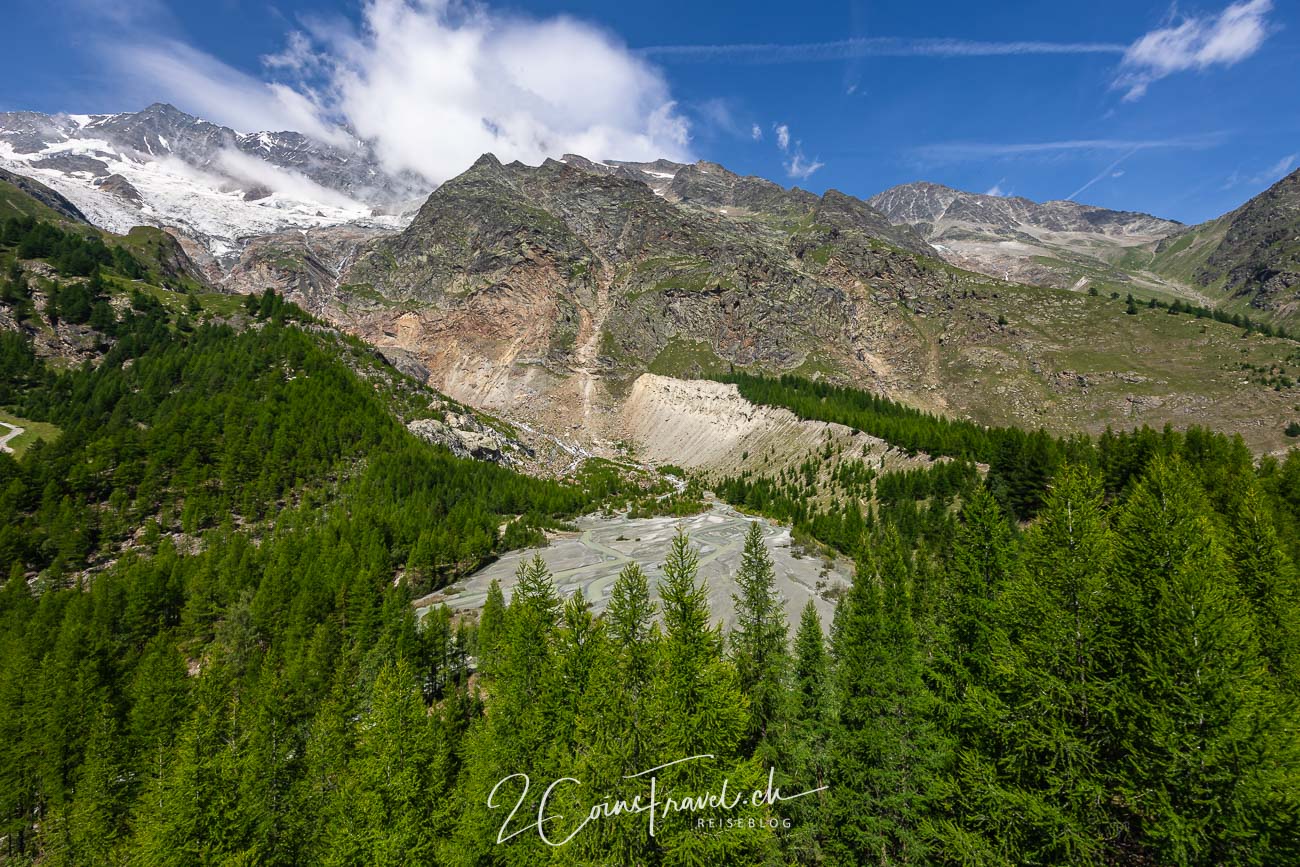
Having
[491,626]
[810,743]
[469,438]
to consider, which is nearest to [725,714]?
[810,743]

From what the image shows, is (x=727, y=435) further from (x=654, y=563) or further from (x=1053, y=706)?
(x=1053, y=706)

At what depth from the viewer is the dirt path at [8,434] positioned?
85250 millimetres

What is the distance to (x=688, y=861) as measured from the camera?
13430 millimetres

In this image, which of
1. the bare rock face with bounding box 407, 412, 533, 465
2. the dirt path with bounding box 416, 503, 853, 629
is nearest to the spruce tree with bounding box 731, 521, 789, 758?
the dirt path with bounding box 416, 503, 853, 629

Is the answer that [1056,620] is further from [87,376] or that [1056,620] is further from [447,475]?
[87,376]

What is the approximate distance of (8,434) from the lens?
8938 centimetres

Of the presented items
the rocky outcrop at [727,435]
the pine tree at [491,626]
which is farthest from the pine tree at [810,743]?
the rocky outcrop at [727,435]

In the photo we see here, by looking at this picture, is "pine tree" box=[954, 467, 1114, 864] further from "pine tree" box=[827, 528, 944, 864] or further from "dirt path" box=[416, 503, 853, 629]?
"dirt path" box=[416, 503, 853, 629]

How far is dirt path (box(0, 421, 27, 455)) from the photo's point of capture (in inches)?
3356

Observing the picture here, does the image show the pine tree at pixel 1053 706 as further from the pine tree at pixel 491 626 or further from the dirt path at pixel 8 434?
the dirt path at pixel 8 434

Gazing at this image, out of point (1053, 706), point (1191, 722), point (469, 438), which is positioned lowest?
point (469, 438)

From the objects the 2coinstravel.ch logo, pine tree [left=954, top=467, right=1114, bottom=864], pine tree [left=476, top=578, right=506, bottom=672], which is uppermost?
pine tree [left=954, top=467, right=1114, bottom=864]

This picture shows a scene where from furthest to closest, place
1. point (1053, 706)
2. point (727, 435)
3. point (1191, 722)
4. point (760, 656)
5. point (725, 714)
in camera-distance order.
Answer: point (727, 435)
point (760, 656)
point (725, 714)
point (1053, 706)
point (1191, 722)

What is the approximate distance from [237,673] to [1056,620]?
57.1 meters
